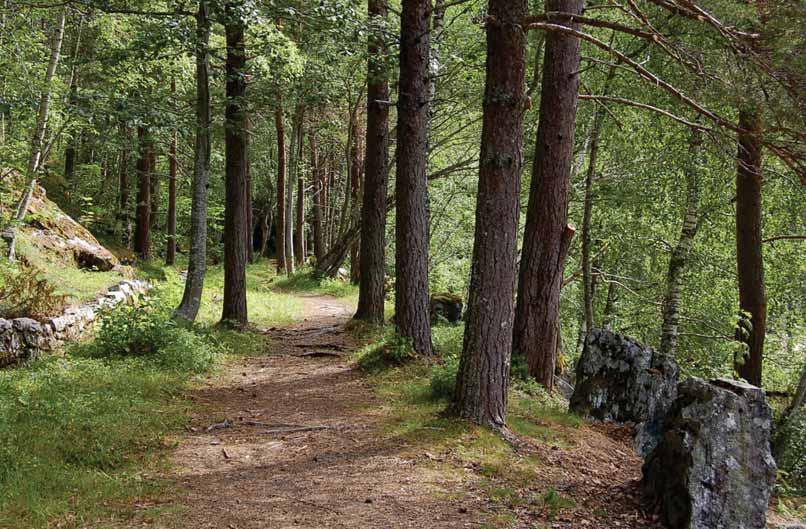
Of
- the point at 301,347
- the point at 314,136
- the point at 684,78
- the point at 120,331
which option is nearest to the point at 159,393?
the point at 120,331

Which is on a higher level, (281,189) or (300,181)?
(300,181)

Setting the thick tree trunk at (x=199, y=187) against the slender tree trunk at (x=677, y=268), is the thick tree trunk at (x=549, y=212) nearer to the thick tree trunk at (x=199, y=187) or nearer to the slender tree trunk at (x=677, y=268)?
the slender tree trunk at (x=677, y=268)

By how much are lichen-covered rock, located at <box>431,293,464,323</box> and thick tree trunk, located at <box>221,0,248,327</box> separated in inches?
201

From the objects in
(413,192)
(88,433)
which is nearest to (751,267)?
(413,192)

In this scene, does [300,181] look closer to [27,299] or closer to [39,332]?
[27,299]

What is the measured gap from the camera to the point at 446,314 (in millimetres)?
15344

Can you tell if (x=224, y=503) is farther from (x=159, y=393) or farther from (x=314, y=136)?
(x=314, y=136)

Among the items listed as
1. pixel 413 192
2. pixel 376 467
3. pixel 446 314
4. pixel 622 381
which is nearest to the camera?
pixel 376 467

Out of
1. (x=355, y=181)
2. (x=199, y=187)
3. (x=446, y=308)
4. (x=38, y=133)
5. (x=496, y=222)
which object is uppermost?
(x=355, y=181)

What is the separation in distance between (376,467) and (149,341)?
16.2 feet

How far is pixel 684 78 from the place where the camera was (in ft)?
20.2

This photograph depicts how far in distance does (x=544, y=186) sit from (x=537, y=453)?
12.9 ft

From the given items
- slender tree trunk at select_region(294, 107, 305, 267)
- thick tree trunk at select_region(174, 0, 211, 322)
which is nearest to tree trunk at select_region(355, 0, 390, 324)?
thick tree trunk at select_region(174, 0, 211, 322)

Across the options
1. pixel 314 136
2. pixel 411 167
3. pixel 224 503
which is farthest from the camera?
pixel 314 136
